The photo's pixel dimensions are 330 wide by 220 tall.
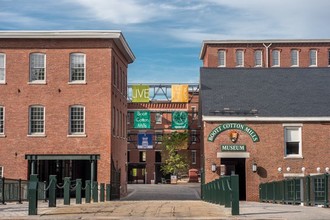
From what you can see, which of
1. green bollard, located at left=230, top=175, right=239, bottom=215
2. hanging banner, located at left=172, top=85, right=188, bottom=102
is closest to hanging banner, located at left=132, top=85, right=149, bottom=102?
hanging banner, located at left=172, top=85, right=188, bottom=102

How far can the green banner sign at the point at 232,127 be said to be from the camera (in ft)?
131

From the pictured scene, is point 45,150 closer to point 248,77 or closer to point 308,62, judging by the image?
point 248,77

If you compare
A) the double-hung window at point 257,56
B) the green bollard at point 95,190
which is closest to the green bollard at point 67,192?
the green bollard at point 95,190

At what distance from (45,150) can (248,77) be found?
15.8m

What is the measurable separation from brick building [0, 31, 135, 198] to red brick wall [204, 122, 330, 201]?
6.64 meters

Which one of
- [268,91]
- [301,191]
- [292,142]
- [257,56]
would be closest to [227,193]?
[301,191]

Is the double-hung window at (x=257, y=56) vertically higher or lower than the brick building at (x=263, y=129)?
higher

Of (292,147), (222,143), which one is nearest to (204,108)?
(222,143)

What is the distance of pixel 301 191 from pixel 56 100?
20143 mm

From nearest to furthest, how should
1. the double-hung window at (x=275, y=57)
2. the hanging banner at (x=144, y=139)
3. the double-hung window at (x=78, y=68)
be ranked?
the double-hung window at (x=78, y=68), the hanging banner at (x=144, y=139), the double-hung window at (x=275, y=57)

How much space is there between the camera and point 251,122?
40.3m

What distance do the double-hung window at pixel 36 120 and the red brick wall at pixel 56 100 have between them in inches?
12.3

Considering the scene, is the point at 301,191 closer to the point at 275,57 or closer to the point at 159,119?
the point at 275,57

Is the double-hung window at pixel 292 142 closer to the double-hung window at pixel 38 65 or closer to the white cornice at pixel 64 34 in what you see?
the white cornice at pixel 64 34
